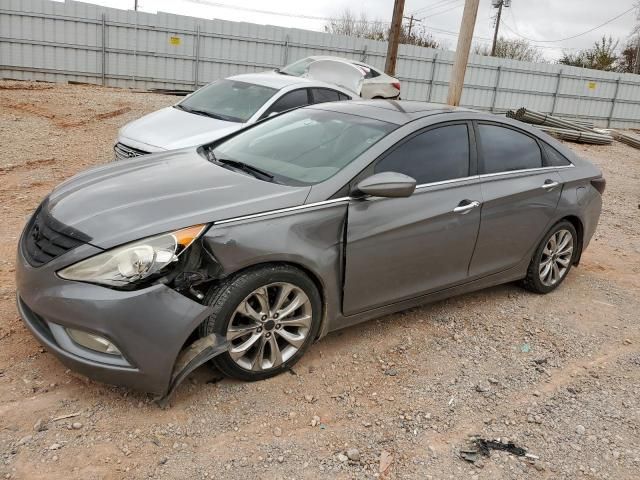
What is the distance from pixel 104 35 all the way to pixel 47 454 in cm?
1786

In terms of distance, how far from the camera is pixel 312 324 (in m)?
3.61

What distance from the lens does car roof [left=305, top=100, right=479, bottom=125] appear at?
14.1 ft

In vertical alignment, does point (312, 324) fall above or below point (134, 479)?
above

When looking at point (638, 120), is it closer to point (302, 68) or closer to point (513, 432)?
point (302, 68)

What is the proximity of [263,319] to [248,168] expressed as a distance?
1087mm

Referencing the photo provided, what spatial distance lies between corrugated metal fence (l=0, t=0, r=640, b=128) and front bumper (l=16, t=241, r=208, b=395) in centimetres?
1719

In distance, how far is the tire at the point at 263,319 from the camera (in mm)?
3203

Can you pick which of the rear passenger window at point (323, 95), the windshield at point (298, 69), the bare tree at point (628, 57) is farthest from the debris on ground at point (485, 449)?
the bare tree at point (628, 57)

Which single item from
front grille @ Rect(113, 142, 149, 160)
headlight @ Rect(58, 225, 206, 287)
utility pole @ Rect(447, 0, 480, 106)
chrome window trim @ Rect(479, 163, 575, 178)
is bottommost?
front grille @ Rect(113, 142, 149, 160)

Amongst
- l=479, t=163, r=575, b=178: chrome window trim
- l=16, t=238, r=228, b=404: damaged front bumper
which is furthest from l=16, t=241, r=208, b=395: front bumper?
l=479, t=163, r=575, b=178: chrome window trim

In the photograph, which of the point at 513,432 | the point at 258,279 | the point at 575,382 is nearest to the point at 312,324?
the point at 258,279

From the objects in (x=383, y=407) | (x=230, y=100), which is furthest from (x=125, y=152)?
(x=383, y=407)

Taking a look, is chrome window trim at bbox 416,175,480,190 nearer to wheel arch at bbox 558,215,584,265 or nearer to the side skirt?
the side skirt

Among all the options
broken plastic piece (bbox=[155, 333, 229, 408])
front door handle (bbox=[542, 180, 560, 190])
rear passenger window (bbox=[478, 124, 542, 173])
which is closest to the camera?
broken plastic piece (bbox=[155, 333, 229, 408])
